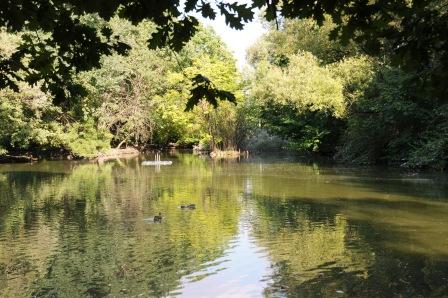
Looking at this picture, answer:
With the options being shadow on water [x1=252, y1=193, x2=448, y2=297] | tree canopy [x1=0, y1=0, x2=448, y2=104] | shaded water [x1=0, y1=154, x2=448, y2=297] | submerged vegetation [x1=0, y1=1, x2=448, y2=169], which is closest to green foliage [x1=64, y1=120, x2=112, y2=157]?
submerged vegetation [x1=0, y1=1, x2=448, y2=169]

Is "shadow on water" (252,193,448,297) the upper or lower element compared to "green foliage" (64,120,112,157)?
lower

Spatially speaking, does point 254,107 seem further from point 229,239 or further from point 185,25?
point 185,25

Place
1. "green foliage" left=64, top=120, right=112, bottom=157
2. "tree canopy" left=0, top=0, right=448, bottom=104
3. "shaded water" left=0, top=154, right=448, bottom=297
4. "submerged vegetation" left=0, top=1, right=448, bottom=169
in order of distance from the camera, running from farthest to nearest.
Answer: "green foliage" left=64, top=120, right=112, bottom=157 → "submerged vegetation" left=0, top=1, right=448, bottom=169 → "shaded water" left=0, top=154, right=448, bottom=297 → "tree canopy" left=0, top=0, right=448, bottom=104

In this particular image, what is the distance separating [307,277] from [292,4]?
21.2 ft

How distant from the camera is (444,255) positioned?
10.3 metres

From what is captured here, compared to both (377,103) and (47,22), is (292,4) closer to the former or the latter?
(47,22)

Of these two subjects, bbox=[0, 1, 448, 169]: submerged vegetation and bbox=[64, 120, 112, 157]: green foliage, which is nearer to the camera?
bbox=[0, 1, 448, 169]: submerged vegetation

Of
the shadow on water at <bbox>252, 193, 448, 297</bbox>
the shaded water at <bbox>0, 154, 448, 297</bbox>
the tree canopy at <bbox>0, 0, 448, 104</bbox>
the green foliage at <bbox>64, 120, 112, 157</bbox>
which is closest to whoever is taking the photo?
the tree canopy at <bbox>0, 0, 448, 104</bbox>

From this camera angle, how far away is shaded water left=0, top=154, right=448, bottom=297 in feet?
29.5

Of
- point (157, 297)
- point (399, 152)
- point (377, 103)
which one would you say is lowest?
point (157, 297)

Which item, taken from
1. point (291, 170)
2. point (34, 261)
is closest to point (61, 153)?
point (291, 170)

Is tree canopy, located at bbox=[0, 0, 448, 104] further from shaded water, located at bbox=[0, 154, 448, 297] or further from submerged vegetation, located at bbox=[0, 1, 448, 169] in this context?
submerged vegetation, located at bbox=[0, 1, 448, 169]

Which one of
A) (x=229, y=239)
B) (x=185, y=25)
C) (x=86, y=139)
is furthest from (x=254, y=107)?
(x=185, y=25)

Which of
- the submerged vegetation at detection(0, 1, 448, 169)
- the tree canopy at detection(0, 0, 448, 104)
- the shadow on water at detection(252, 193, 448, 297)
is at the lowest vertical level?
the shadow on water at detection(252, 193, 448, 297)
